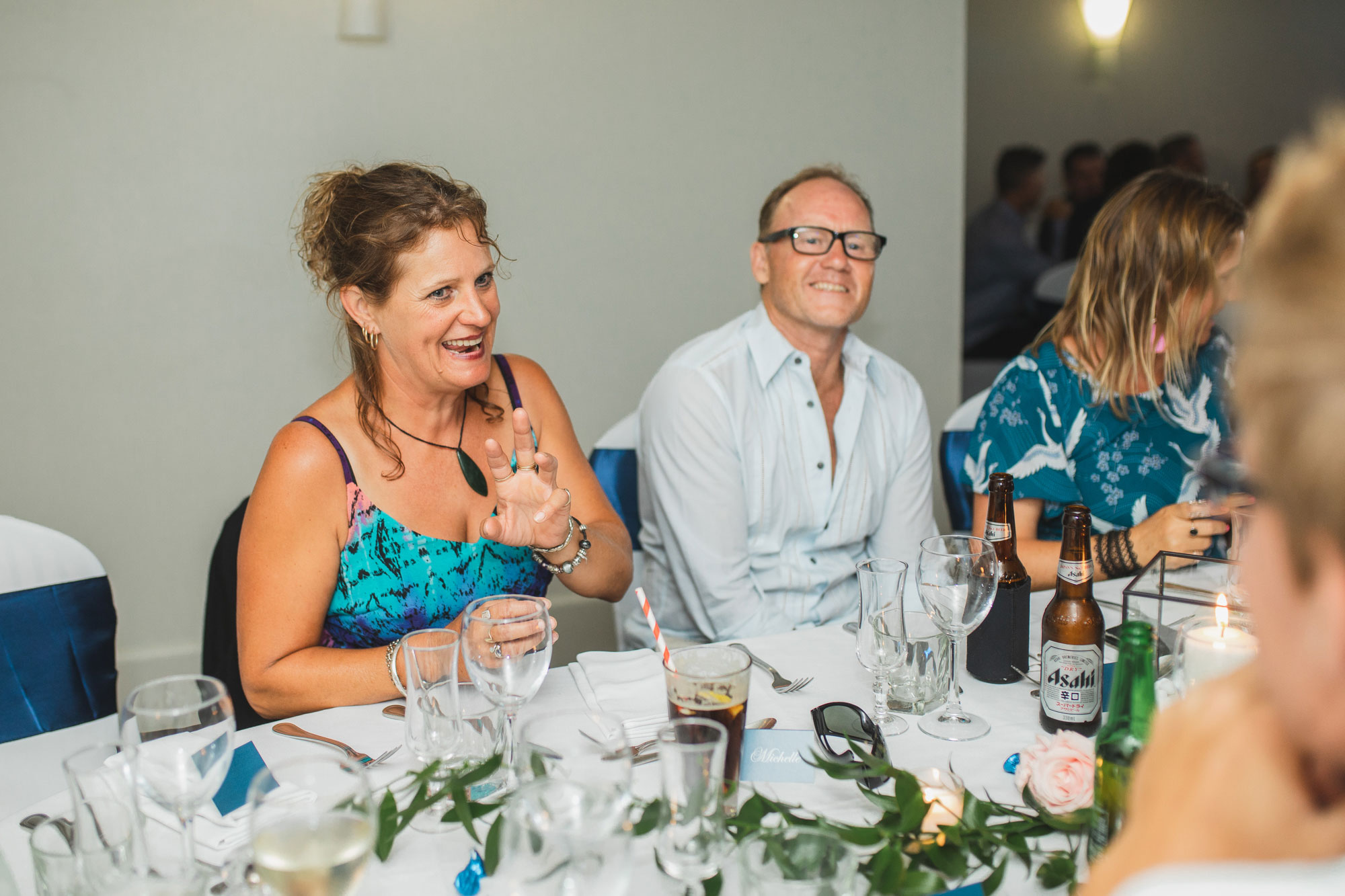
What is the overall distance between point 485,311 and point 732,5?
190 centimetres

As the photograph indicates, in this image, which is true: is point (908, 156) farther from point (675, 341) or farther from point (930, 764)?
point (930, 764)

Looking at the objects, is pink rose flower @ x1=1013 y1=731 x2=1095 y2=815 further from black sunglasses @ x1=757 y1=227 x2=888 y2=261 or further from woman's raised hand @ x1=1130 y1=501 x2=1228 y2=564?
black sunglasses @ x1=757 y1=227 x2=888 y2=261

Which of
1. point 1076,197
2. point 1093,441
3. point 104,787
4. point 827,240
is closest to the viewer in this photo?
point 104,787

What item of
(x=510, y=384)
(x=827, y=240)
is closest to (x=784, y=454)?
(x=827, y=240)

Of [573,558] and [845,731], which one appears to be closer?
[845,731]

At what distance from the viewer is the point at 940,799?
0.97 metres

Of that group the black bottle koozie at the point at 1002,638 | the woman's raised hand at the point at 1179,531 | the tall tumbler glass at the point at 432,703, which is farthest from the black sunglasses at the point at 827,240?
the tall tumbler glass at the point at 432,703

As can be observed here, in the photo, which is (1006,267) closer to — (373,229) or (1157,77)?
(1157,77)

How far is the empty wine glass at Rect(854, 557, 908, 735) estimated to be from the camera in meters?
1.25

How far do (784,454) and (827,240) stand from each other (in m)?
0.53

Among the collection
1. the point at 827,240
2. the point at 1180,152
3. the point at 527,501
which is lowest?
the point at 527,501

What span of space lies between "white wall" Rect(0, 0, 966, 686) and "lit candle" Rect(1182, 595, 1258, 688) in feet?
7.46

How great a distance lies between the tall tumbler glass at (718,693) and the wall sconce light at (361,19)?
233 centimetres

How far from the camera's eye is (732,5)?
311 cm
